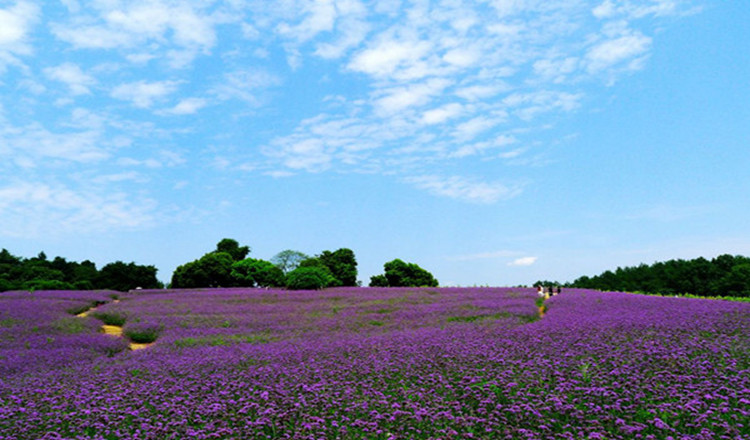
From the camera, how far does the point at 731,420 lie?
5.14 m

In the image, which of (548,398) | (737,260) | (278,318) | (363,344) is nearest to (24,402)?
(363,344)

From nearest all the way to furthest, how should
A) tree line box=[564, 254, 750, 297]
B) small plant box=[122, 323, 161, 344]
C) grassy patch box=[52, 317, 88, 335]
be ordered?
grassy patch box=[52, 317, 88, 335] < small plant box=[122, 323, 161, 344] < tree line box=[564, 254, 750, 297]

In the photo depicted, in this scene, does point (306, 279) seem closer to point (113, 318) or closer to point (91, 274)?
point (113, 318)

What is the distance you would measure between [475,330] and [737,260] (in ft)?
139

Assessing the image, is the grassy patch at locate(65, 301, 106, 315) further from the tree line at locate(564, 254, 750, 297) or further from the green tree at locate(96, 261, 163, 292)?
the tree line at locate(564, 254, 750, 297)

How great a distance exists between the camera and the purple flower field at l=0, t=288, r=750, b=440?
5219 millimetres

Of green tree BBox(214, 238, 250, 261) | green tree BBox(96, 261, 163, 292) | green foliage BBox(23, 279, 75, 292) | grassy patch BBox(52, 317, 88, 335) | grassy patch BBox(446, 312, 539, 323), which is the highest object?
green tree BBox(214, 238, 250, 261)

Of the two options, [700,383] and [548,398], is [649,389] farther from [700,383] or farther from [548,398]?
[548,398]

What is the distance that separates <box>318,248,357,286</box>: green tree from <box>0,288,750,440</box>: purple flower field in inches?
1308

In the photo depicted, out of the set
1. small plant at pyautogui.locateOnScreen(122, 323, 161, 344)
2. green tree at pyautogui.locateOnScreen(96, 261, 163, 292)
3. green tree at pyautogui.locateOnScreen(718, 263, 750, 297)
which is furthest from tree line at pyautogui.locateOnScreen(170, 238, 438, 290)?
green tree at pyautogui.locateOnScreen(718, 263, 750, 297)

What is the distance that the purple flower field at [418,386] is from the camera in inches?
205

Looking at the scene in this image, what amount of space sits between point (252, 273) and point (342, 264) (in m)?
9.38

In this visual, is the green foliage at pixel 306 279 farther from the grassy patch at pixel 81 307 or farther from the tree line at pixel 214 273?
the grassy patch at pixel 81 307

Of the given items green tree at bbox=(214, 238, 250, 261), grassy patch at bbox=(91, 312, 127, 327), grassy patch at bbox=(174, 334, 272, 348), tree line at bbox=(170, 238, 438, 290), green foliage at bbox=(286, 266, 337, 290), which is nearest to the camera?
grassy patch at bbox=(174, 334, 272, 348)
